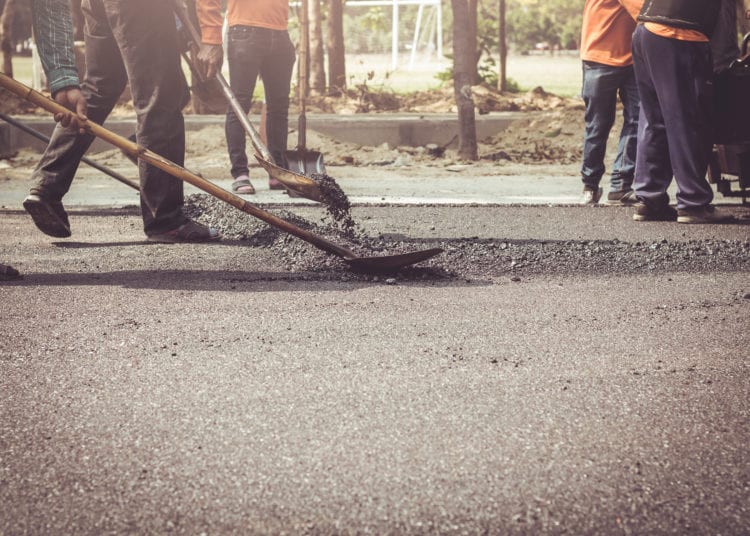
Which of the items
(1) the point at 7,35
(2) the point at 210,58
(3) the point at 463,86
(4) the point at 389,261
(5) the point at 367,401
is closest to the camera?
(5) the point at 367,401

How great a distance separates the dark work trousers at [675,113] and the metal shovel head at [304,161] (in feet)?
8.13

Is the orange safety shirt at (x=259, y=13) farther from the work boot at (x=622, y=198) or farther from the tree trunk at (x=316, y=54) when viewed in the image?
the tree trunk at (x=316, y=54)

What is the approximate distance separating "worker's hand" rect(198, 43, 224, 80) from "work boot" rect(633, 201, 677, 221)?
285cm

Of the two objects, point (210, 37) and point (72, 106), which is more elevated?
point (210, 37)

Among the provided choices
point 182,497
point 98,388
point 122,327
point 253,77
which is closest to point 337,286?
point 122,327

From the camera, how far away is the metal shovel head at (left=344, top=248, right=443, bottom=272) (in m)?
4.41

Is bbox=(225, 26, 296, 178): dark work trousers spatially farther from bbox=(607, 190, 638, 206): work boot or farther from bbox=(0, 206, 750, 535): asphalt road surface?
bbox=(0, 206, 750, 535): asphalt road surface

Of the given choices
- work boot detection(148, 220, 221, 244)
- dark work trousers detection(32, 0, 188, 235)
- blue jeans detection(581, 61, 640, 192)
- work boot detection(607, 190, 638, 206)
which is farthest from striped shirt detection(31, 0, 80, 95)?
work boot detection(607, 190, 638, 206)

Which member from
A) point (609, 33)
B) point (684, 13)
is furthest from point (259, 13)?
point (684, 13)

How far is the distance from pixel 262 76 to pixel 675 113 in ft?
10.6

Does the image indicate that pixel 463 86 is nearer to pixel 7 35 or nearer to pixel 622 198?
pixel 622 198

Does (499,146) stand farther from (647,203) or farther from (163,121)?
(163,121)

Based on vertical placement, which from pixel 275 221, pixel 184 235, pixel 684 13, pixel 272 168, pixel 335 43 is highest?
pixel 684 13

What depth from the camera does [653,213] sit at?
20.4 ft
